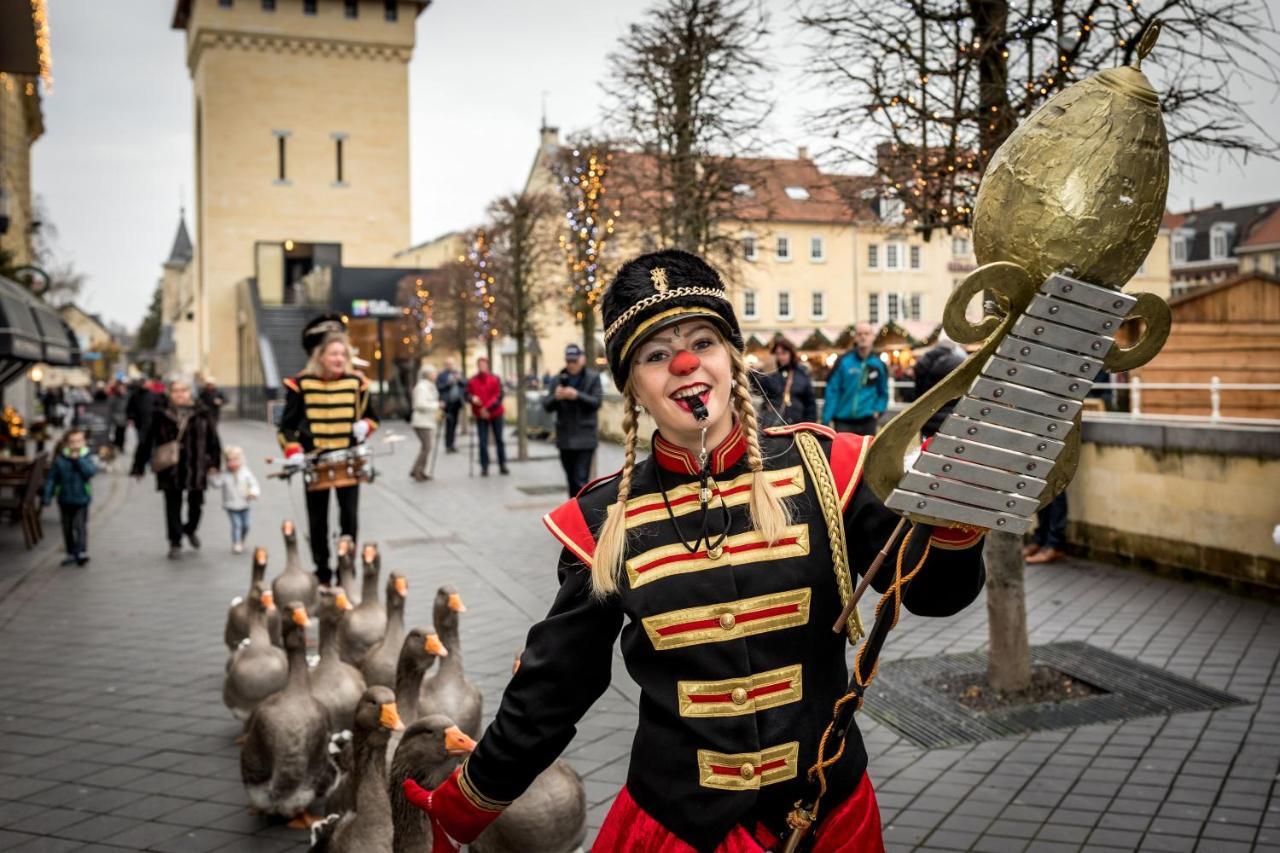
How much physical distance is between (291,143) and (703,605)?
198ft

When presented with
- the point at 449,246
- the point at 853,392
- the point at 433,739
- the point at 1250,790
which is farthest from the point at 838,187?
the point at 449,246

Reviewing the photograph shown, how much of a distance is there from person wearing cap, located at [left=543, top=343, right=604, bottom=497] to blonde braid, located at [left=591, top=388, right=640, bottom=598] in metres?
10.4

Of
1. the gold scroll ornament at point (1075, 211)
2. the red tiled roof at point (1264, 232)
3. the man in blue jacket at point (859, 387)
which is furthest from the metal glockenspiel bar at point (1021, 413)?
the red tiled roof at point (1264, 232)

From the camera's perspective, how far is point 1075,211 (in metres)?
1.69

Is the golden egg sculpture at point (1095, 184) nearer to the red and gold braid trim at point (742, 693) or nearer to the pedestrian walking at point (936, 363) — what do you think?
the red and gold braid trim at point (742, 693)

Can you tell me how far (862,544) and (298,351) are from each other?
44.4m

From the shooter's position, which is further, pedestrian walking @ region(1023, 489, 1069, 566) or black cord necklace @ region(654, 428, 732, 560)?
pedestrian walking @ region(1023, 489, 1069, 566)

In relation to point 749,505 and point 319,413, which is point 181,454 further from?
point 749,505

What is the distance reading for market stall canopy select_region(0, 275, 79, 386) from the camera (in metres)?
11.5

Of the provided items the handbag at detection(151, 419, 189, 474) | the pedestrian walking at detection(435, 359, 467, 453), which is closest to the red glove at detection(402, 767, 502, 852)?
the handbag at detection(151, 419, 189, 474)

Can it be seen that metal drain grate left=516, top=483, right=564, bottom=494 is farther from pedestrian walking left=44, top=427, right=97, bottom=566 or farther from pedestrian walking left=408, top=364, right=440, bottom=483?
pedestrian walking left=44, top=427, right=97, bottom=566

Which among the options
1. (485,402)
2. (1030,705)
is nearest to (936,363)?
(1030,705)

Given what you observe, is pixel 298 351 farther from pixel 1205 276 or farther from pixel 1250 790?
pixel 1205 276

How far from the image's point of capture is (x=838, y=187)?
28.6ft
